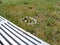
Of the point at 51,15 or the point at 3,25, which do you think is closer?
the point at 3,25

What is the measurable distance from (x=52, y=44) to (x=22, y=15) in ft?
7.09

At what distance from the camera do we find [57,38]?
167 inches

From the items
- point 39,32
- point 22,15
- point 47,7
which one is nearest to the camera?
point 39,32

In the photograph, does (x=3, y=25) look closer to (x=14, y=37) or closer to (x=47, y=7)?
(x=14, y=37)

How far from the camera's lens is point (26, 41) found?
3021 mm

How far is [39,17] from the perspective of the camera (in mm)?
5766

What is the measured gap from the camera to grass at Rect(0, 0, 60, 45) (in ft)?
14.3

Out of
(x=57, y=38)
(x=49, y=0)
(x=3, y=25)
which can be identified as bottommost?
(x=49, y=0)

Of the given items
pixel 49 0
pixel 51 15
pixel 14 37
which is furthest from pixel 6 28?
pixel 49 0

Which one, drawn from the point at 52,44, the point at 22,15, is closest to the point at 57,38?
the point at 52,44

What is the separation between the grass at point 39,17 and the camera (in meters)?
4.37

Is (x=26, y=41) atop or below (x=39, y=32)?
atop

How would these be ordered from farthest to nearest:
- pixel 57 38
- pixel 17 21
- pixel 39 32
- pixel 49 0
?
1. pixel 49 0
2. pixel 17 21
3. pixel 39 32
4. pixel 57 38

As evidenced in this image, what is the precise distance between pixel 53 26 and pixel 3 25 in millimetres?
1557
